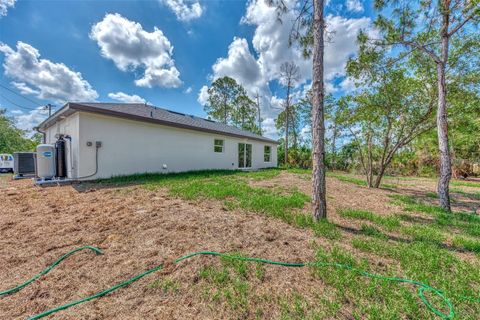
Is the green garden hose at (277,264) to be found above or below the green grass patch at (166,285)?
above

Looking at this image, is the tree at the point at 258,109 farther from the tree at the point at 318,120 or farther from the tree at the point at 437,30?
the tree at the point at 318,120

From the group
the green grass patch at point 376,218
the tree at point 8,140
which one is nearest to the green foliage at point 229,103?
the tree at point 8,140

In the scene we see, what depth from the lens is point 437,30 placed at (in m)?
5.10

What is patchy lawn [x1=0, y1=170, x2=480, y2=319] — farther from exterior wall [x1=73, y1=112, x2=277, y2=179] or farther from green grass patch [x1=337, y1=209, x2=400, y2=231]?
exterior wall [x1=73, y1=112, x2=277, y2=179]

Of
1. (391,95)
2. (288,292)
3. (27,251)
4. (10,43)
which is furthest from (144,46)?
(288,292)

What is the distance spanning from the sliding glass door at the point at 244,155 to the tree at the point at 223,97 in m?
11.3

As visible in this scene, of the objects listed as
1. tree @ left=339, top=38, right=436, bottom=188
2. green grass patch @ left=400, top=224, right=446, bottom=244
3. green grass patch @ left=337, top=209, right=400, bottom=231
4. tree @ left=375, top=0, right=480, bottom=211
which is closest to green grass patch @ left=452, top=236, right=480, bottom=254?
green grass patch @ left=400, top=224, right=446, bottom=244

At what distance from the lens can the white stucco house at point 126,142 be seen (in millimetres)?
6914

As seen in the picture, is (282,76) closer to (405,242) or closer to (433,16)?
(433,16)

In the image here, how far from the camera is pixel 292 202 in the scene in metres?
4.46

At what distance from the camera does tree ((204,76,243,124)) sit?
23359 millimetres

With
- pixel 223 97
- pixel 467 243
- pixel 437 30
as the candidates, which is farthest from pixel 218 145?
pixel 223 97

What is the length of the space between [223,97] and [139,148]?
1762 centimetres

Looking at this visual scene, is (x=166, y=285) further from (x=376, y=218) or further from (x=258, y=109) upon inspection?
(x=258, y=109)
